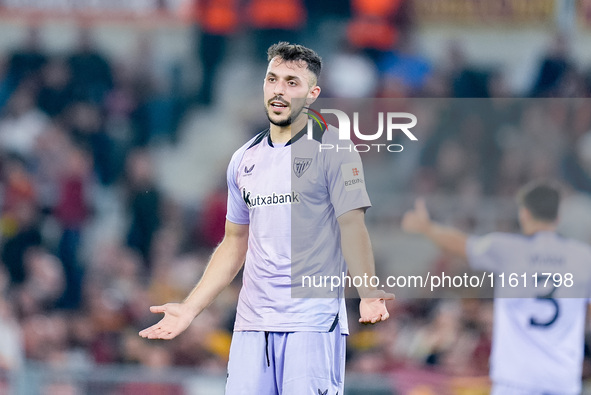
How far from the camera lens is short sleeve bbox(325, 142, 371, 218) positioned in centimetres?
547

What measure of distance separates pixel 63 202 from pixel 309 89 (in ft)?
23.2

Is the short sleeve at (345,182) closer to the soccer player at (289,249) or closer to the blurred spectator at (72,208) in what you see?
the soccer player at (289,249)

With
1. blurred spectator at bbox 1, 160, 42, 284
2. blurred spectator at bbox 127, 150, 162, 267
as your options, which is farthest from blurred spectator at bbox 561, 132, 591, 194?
blurred spectator at bbox 1, 160, 42, 284

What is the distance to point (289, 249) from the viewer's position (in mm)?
5516

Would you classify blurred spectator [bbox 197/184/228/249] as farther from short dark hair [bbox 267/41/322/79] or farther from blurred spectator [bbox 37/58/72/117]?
short dark hair [bbox 267/41/322/79]

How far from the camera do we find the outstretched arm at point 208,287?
5.57m

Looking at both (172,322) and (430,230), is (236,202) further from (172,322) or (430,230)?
(430,230)

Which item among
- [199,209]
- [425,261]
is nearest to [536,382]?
[425,261]

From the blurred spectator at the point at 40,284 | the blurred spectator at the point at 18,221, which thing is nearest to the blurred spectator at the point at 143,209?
the blurred spectator at the point at 40,284

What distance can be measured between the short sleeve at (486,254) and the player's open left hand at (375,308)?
7.02 ft

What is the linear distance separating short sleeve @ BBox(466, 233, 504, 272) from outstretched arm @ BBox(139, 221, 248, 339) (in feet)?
6.57

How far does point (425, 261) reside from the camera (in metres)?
10.5

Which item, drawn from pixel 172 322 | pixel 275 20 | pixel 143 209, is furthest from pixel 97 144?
pixel 172 322

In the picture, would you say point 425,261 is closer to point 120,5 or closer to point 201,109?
point 201,109
